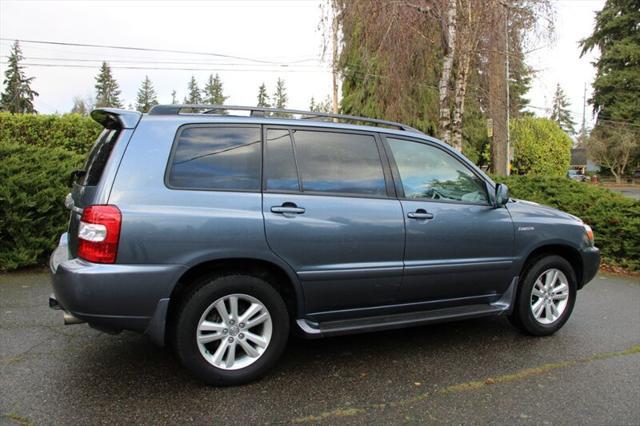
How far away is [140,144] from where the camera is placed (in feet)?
10.2

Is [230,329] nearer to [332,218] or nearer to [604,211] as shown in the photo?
[332,218]

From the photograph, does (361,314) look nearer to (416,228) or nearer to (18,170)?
(416,228)

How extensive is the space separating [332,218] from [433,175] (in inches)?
43.0

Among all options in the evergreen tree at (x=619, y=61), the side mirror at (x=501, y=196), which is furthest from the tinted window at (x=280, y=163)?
the evergreen tree at (x=619, y=61)

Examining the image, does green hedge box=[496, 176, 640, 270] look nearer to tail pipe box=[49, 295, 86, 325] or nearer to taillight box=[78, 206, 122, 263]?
taillight box=[78, 206, 122, 263]

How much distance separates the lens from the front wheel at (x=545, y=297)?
13.8 feet

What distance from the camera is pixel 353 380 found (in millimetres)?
3379

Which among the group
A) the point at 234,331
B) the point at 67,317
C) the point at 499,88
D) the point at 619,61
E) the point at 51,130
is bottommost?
the point at 234,331

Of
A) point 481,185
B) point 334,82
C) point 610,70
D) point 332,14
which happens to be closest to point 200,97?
point 610,70

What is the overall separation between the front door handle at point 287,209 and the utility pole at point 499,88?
7680 mm

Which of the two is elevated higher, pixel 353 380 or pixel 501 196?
pixel 501 196

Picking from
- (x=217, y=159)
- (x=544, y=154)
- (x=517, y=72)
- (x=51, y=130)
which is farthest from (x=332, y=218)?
(x=544, y=154)

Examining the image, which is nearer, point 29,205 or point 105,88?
point 29,205

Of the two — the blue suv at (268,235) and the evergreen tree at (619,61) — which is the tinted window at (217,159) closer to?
the blue suv at (268,235)
